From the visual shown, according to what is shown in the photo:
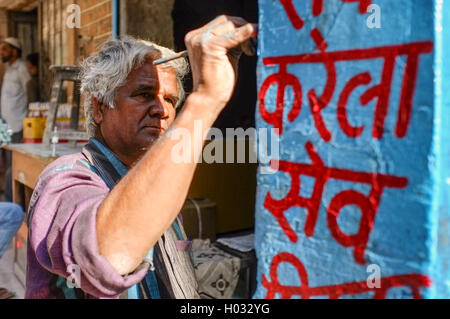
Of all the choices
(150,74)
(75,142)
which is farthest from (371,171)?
(75,142)

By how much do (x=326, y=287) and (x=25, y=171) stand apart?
10.1 ft

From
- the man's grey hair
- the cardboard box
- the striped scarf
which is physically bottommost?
the cardboard box

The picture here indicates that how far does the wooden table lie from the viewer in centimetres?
306

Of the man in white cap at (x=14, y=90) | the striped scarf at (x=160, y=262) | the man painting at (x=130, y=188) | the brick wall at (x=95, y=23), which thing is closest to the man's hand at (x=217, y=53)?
the man painting at (x=130, y=188)

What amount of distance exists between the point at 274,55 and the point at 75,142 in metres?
2.93

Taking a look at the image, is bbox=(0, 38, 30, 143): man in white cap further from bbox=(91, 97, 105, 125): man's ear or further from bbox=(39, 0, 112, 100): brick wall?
bbox=(91, 97, 105, 125): man's ear

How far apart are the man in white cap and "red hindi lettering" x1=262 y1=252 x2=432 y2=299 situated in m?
5.35

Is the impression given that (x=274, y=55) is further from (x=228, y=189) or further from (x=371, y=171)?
(x=228, y=189)

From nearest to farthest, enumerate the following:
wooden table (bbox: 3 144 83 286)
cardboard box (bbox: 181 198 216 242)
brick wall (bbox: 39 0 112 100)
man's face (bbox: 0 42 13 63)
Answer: cardboard box (bbox: 181 198 216 242), wooden table (bbox: 3 144 83 286), brick wall (bbox: 39 0 112 100), man's face (bbox: 0 42 13 63)

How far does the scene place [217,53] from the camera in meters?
0.85

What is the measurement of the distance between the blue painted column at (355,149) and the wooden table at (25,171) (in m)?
2.34

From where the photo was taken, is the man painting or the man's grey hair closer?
the man painting

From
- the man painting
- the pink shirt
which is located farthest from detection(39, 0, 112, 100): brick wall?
the pink shirt

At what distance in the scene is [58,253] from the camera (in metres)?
0.94
